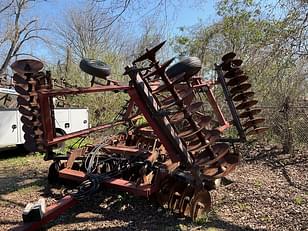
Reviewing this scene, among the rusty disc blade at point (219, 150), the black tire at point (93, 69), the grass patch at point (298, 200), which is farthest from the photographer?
the black tire at point (93, 69)

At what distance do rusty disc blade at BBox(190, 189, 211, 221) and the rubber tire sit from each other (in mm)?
1331

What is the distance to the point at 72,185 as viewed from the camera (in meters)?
5.56

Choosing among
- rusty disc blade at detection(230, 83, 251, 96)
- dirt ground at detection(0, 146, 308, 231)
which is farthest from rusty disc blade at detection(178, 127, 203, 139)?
rusty disc blade at detection(230, 83, 251, 96)

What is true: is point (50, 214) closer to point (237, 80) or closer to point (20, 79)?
point (20, 79)

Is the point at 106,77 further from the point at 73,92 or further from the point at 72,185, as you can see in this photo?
the point at 72,185

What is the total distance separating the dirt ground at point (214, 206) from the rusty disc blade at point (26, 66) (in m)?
1.80

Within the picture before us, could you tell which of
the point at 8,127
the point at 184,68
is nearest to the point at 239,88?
the point at 184,68

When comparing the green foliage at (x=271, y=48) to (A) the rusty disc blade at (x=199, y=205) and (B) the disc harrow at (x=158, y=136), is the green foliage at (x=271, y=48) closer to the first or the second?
(B) the disc harrow at (x=158, y=136)

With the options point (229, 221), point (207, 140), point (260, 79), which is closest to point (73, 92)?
point (207, 140)

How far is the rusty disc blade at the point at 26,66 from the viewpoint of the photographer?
484cm

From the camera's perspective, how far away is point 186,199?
13.2 ft

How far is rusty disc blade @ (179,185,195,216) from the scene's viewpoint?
398 cm

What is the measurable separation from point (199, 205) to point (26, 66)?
2965 mm

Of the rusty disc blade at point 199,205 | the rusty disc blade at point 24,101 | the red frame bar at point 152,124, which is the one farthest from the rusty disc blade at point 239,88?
the rusty disc blade at point 24,101
